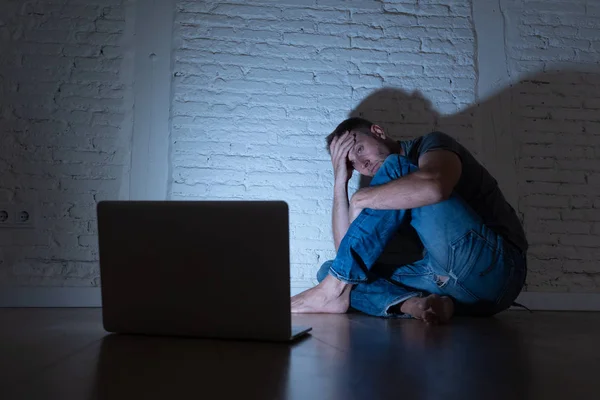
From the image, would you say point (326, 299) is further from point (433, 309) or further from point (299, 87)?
point (299, 87)

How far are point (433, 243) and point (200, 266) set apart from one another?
3.27 ft

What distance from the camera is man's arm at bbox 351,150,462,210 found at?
6.85 feet

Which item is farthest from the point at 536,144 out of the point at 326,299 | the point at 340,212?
the point at 326,299

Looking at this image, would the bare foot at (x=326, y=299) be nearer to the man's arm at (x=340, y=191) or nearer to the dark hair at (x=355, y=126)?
the man's arm at (x=340, y=191)

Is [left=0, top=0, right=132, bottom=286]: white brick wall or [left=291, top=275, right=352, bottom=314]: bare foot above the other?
[left=0, top=0, right=132, bottom=286]: white brick wall

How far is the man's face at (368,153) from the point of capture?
8.82 ft

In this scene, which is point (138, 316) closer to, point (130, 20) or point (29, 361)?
point (29, 361)

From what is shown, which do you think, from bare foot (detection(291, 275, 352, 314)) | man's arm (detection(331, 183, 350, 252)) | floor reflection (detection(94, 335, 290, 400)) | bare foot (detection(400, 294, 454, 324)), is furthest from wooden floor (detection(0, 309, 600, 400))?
man's arm (detection(331, 183, 350, 252))

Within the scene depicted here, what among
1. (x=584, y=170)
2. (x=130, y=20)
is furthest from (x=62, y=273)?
(x=584, y=170)

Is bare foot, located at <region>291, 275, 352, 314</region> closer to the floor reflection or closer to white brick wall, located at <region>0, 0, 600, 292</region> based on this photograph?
white brick wall, located at <region>0, 0, 600, 292</region>

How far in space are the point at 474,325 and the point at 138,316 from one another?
4.21ft

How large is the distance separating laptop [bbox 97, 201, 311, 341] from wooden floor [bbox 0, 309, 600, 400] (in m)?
0.07

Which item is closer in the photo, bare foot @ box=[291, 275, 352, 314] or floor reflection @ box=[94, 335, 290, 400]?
floor reflection @ box=[94, 335, 290, 400]

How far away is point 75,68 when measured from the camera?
306 centimetres
